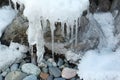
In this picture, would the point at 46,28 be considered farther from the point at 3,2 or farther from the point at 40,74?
the point at 3,2

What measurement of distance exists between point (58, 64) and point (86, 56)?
278 mm

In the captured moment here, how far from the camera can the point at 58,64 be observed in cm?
346

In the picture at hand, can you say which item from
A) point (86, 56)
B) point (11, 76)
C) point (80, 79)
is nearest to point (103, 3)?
point (86, 56)

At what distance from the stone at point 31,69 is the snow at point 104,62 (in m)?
0.39

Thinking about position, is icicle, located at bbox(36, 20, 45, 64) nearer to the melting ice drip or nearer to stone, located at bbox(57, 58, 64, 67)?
the melting ice drip

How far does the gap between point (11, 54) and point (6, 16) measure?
1.48ft

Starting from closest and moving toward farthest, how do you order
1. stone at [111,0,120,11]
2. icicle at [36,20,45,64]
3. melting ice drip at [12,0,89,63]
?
melting ice drip at [12,0,89,63], icicle at [36,20,45,64], stone at [111,0,120,11]

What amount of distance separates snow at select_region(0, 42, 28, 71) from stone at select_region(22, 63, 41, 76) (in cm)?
14

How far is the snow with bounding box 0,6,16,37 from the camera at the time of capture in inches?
143

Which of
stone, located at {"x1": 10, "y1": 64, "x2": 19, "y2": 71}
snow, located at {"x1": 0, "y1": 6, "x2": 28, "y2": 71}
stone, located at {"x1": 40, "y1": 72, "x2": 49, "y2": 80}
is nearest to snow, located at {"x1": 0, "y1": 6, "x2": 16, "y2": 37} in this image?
snow, located at {"x1": 0, "y1": 6, "x2": 28, "y2": 71}

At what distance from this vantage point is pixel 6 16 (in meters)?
3.74

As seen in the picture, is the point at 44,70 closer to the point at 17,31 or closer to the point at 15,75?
the point at 15,75

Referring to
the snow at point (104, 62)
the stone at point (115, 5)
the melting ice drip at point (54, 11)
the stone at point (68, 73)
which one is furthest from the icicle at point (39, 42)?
the stone at point (115, 5)

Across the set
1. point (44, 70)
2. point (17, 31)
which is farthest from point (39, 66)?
point (17, 31)
